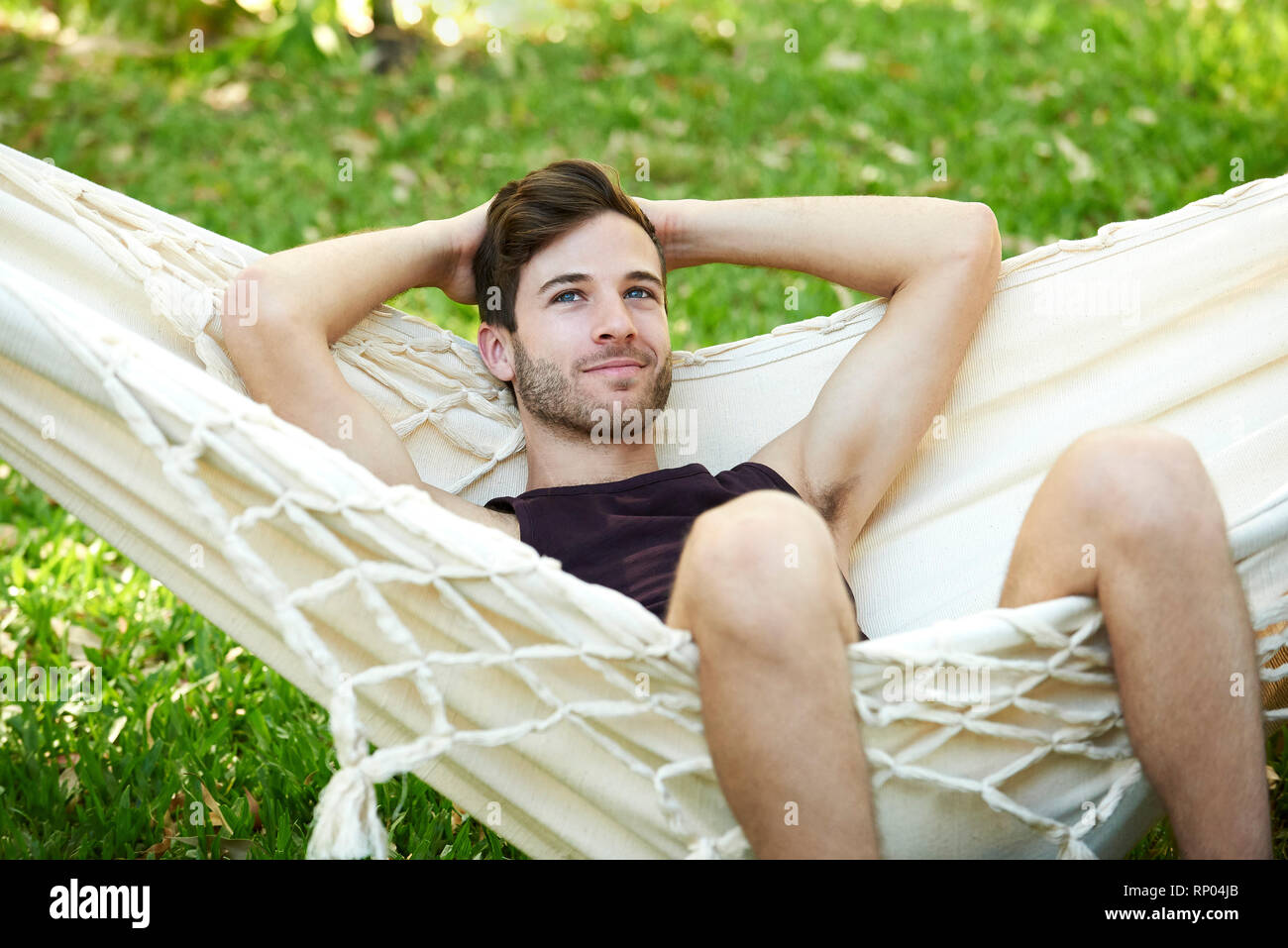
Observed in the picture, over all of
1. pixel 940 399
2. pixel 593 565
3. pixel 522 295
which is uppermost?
pixel 522 295

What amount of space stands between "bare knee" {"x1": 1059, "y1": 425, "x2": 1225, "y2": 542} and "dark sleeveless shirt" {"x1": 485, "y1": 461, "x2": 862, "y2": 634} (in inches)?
14.9

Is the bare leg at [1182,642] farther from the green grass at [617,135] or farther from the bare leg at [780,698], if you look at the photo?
the green grass at [617,135]

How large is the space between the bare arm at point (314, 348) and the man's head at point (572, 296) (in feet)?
0.68

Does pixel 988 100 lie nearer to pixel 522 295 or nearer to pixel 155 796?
pixel 522 295

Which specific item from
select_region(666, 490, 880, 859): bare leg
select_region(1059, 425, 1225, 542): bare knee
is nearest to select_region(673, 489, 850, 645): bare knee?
select_region(666, 490, 880, 859): bare leg

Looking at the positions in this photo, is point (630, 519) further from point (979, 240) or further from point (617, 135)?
point (617, 135)

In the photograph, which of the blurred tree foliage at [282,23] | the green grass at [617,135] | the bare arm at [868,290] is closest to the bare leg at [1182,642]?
the bare arm at [868,290]

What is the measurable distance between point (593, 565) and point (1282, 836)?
3.52 feet

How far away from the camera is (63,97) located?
4711mm

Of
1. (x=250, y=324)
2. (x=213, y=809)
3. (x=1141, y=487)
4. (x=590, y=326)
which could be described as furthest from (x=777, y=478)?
(x=213, y=809)

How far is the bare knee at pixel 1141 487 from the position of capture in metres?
1.21

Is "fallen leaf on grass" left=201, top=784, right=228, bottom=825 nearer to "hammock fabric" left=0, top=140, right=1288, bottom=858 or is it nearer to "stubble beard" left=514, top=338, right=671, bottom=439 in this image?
"hammock fabric" left=0, top=140, right=1288, bottom=858

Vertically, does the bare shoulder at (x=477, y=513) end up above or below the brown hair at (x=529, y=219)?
below
